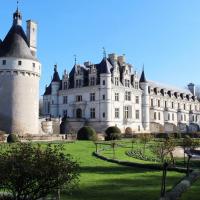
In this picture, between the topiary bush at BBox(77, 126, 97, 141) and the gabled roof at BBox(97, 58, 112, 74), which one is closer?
the topiary bush at BBox(77, 126, 97, 141)

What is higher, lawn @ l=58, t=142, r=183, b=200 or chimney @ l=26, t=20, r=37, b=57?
chimney @ l=26, t=20, r=37, b=57

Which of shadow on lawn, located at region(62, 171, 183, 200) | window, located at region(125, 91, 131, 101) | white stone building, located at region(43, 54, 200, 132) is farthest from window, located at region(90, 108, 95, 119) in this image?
shadow on lawn, located at region(62, 171, 183, 200)

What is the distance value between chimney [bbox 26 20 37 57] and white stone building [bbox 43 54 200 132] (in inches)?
441

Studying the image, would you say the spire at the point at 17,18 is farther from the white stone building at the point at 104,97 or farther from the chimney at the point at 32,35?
the white stone building at the point at 104,97

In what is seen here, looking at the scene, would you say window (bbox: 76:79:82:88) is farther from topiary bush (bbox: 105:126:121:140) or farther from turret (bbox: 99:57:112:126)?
topiary bush (bbox: 105:126:121:140)

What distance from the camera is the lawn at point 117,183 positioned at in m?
12.1

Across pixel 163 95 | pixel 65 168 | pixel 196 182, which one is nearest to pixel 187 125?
pixel 163 95

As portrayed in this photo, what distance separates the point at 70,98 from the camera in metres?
56.8

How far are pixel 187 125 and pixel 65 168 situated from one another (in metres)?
Answer: 70.7

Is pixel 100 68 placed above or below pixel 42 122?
above

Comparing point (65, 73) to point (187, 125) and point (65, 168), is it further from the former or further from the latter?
point (65, 168)

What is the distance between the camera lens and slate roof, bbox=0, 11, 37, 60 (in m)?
41.8

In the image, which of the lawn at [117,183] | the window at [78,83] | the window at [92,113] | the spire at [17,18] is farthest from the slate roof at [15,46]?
the lawn at [117,183]

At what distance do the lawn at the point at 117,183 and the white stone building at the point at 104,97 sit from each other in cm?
3328
